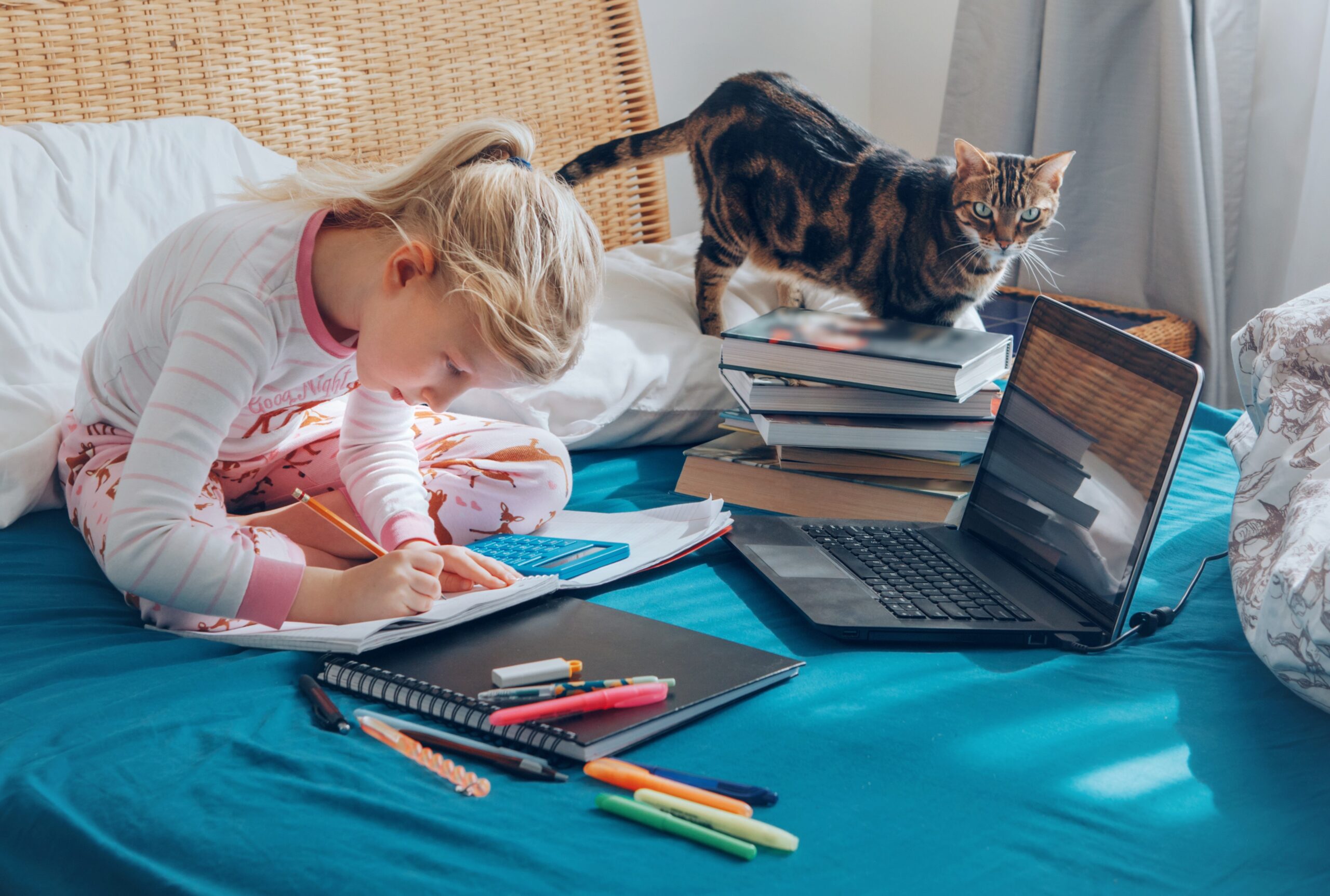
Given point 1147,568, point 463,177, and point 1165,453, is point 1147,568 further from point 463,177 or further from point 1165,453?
point 463,177

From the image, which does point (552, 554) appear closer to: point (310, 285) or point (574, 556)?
point (574, 556)

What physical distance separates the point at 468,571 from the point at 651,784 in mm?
319

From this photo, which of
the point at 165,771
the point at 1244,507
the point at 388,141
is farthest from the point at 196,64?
the point at 1244,507

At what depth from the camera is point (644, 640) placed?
80 centimetres

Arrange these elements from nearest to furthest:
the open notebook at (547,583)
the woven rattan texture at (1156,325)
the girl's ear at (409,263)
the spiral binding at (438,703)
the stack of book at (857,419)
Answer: the spiral binding at (438,703)
the open notebook at (547,583)
the girl's ear at (409,263)
the stack of book at (857,419)
the woven rattan texture at (1156,325)

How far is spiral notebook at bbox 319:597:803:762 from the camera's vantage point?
67cm

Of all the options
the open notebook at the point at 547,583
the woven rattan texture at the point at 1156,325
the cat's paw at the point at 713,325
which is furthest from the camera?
the woven rattan texture at the point at 1156,325

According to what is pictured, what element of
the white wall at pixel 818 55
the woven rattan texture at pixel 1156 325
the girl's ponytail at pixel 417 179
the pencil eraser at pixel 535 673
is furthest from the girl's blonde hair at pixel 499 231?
the white wall at pixel 818 55

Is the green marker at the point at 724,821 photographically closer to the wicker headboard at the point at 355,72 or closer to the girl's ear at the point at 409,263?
the girl's ear at the point at 409,263

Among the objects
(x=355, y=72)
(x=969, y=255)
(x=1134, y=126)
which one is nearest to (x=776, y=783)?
→ (x=969, y=255)

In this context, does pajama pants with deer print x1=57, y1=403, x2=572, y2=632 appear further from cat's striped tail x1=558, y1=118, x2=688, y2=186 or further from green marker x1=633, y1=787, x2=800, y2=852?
cat's striped tail x1=558, y1=118, x2=688, y2=186

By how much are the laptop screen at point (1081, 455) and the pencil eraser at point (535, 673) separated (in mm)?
435

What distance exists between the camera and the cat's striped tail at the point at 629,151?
5.46 feet

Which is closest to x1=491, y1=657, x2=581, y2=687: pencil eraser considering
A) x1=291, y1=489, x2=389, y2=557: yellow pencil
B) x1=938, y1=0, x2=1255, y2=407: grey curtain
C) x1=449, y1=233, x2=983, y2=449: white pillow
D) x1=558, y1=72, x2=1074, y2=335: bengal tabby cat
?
x1=291, y1=489, x2=389, y2=557: yellow pencil
